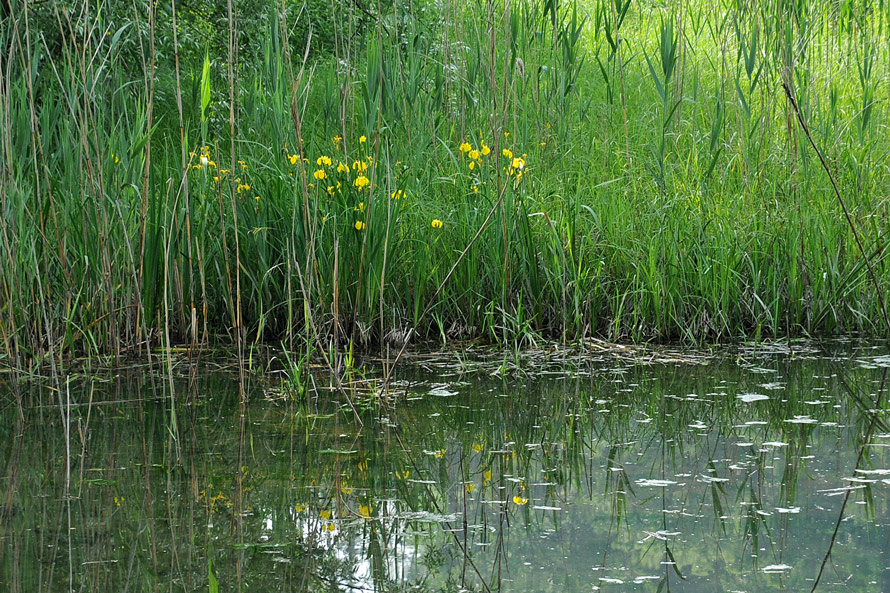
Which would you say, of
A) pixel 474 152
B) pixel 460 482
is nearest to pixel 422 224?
pixel 474 152

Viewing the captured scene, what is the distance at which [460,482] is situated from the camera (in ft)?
7.27

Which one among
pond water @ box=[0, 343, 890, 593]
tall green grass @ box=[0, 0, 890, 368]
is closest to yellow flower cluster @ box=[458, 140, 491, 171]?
tall green grass @ box=[0, 0, 890, 368]

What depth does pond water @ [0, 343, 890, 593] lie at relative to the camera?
1723 millimetres

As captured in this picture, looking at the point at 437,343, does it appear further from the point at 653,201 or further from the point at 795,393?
the point at 795,393

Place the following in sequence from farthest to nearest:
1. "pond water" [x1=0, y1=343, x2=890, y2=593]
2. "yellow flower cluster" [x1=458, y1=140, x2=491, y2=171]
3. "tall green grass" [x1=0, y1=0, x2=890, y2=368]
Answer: "yellow flower cluster" [x1=458, y1=140, x2=491, y2=171], "tall green grass" [x1=0, y1=0, x2=890, y2=368], "pond water" [x1=0, y1=343, x2=890, y2=593]

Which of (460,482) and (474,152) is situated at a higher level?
(474,152)

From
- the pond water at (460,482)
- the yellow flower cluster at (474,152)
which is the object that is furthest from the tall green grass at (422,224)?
the pond water at (460,482)

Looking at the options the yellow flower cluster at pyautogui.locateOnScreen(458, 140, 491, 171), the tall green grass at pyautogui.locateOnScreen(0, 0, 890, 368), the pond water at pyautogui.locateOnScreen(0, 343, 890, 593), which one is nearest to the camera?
the pond water at pyautogui.locateOnScreen(0, 343, 890, 593)

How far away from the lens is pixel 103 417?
2.79 metres

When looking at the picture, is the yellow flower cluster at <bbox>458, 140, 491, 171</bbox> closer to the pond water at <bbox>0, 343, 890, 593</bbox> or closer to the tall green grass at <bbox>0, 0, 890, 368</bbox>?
the tall green grass at <bbox>0, 0, 890, 368</bbox>

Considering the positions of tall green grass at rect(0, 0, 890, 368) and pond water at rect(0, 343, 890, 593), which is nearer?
pond water at rect(0, 343, 890, 593)

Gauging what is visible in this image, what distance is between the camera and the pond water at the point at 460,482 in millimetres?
1723

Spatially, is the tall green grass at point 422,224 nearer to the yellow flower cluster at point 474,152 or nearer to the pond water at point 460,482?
the yellow flower cluster at point 474,152

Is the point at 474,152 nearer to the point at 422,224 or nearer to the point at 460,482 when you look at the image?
the point at 422,224
